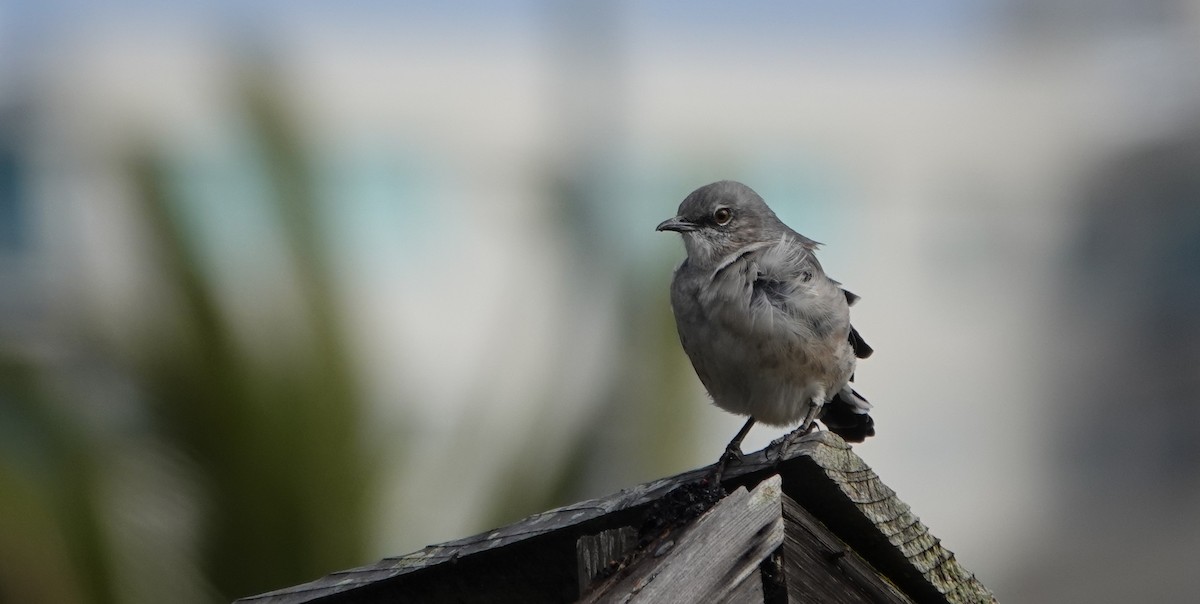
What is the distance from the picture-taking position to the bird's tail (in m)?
5.31

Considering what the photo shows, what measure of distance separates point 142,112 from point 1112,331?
14583 millimetres

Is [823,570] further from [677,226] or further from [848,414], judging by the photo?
[677,226]

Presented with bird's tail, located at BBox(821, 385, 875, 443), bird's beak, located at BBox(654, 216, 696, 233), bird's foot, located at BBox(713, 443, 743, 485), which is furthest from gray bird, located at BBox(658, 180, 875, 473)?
bird's foot, located at BBox(713, 443, 743, 485)

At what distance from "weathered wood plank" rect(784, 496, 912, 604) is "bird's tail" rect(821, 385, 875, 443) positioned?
171cm

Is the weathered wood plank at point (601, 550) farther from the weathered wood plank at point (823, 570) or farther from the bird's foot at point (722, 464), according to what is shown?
the weathered wood plank at point (823, 570)

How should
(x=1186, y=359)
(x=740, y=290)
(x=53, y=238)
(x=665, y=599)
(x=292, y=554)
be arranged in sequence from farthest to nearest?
(x=1186, y=359)
(x=53, y=238)
(x=292, y=554)
(x=740, y=290)
(x=665, y=599)

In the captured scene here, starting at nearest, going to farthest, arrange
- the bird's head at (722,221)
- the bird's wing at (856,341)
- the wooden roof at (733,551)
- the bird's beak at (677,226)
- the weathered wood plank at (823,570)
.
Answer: the wooden roof at (733,551) < the weathered wood plank at (823,570) < the bird's wing at (856,341) < the bird's head at (722,221) < the bird's beak at (677,226)

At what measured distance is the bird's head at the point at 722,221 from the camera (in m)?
5.52

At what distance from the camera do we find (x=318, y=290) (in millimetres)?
7172

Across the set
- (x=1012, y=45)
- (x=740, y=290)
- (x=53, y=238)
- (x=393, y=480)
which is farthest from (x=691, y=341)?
(x=1012, y=45)

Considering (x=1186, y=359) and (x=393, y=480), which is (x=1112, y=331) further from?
(x=393, y=480)

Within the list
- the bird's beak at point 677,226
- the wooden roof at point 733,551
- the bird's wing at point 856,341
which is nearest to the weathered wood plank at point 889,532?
the wooden roof at point 733,551

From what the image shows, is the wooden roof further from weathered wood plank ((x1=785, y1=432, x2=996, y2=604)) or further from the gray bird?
the gray bird

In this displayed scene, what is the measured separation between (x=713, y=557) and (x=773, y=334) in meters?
1.64
